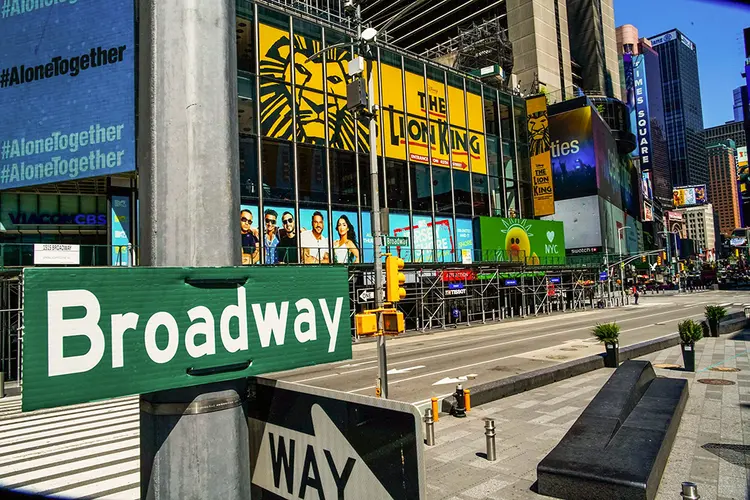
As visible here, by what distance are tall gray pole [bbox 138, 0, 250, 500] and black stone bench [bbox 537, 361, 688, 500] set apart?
5658 millimetres

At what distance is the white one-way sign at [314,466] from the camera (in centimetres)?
264

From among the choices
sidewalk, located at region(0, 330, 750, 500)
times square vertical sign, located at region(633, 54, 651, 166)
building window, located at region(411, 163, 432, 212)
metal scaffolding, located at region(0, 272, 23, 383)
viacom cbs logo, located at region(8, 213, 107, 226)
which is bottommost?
sidewalk, located at region(0, 330, 750, 500)


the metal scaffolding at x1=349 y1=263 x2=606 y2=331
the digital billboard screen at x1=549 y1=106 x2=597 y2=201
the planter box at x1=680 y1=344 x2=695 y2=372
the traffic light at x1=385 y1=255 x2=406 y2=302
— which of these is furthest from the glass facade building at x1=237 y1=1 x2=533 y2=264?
the digital billboard screen at x1=549 y1=106 x2=597 y2=201

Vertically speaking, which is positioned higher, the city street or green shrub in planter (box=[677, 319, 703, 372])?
green shrub in planter (box=[677, 319, 703, 372])

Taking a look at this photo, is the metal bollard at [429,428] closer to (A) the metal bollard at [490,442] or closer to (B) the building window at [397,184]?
(A) the metal bollard at [490,442]

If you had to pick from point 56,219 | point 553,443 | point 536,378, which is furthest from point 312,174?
point 553,443

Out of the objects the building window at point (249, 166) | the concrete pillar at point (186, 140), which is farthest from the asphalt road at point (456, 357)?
the concrete pillar at point (186, 140)

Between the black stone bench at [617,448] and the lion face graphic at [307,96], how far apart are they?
88.1ft

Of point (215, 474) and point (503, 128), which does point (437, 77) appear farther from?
point (215, 474)

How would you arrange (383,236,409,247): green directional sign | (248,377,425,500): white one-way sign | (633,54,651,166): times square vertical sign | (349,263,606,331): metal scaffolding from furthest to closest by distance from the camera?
(633,54,651,166): times square vertical sign
(383,236,409,247): green directional sign
(349,263,606,331): metal scaffolding
(248,377,425,500): white one-way sign

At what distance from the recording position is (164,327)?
2574 mm

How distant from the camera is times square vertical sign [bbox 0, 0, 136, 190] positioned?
24.9 meters

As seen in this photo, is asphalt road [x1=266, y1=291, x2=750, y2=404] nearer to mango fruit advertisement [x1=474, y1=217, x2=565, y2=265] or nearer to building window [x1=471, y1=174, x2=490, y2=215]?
mango fruit advertisement [x1=474, y1=217, x2=565, y2=265]

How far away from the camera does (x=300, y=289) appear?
3.11 m
